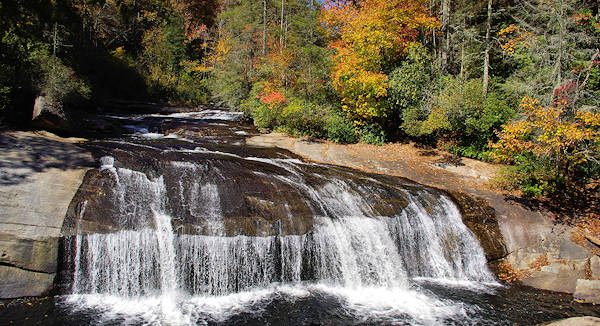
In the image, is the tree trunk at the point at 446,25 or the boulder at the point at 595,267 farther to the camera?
the tree trunk at the point at 446,25

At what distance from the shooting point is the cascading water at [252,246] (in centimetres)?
750

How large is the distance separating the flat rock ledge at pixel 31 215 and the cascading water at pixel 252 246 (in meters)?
0.51

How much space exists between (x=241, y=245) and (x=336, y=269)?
2728mm

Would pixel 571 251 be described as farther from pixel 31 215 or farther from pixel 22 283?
pixel 31 215

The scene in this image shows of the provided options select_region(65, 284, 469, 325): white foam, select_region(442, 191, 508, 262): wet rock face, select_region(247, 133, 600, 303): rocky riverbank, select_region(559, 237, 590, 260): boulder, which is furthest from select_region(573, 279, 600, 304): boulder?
select_region(65, 284, 469, 325): white foam

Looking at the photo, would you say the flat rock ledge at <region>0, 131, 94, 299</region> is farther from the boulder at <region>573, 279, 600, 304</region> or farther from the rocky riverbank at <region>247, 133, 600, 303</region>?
the boulder at <region>573, 279, 600, 304</region>

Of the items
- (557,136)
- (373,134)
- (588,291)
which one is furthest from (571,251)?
(373,134)

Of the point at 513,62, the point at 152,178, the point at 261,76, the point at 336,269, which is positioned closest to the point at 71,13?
the point at 152,178

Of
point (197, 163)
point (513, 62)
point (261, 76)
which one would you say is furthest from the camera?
point (261, 76)

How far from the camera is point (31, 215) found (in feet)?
24.3

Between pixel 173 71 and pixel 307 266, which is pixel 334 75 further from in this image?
pixel 173 71

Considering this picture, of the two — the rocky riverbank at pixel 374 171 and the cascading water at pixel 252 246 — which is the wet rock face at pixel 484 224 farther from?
the cascading water at pixel 252 246

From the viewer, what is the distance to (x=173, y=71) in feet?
A: 129

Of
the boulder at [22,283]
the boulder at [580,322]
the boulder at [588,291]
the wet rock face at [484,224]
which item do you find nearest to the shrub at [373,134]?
the wet rock face at [484,224]
